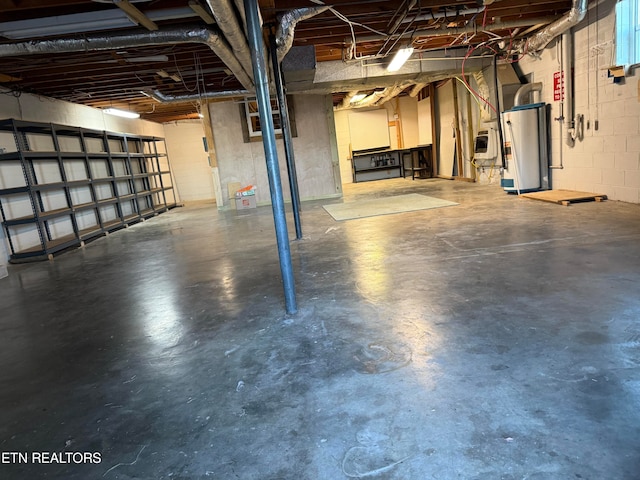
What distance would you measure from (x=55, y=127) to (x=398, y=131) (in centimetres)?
1080

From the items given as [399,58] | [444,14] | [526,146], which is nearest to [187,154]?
[399,58]

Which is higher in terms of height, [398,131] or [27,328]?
[398,131]

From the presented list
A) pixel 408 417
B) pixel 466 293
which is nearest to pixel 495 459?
pixel 408 417

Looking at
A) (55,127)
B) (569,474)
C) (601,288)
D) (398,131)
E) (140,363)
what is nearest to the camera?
(569,474)

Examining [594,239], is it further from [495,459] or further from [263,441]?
[263,441]

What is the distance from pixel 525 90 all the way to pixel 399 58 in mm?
2386

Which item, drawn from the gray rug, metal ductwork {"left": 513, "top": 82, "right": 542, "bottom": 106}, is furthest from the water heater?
the gray rug

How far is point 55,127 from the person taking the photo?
6781 millimetres

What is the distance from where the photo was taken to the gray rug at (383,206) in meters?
6.62

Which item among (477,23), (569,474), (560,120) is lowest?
(569,474)

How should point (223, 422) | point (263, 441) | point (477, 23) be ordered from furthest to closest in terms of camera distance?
point (477, 23), point (223, 422), point (263, 441)

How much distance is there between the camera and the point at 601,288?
2586 mm

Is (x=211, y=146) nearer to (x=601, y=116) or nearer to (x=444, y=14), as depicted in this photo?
(x=444, y=14)

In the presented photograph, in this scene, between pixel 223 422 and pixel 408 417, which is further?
pixel 223 422
